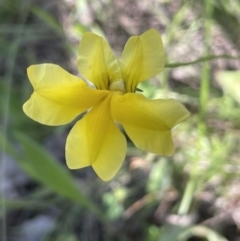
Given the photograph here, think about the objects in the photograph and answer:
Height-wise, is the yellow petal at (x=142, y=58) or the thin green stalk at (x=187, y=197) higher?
the yellow petal at (x=142, y=58)

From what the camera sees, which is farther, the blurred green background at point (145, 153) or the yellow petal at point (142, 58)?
the blurred green background at point (145, 153)

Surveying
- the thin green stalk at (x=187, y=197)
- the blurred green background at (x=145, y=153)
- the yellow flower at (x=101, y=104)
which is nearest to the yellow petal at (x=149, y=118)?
the yellow flower at (x=101, y=104)

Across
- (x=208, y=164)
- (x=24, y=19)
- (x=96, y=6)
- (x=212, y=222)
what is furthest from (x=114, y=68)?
(x=24, y=19)

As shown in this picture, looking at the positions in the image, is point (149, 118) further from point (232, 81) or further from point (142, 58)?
point (232, 81)

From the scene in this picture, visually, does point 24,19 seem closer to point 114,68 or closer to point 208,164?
point 208,164

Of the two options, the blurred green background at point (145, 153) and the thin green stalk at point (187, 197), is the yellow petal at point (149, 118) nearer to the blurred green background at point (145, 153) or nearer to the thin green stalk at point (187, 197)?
the blurred green background at point (145, 153)

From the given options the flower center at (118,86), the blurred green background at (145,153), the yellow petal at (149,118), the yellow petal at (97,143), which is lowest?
the blurred green background at (145,153)

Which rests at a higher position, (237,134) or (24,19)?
(237,134)
